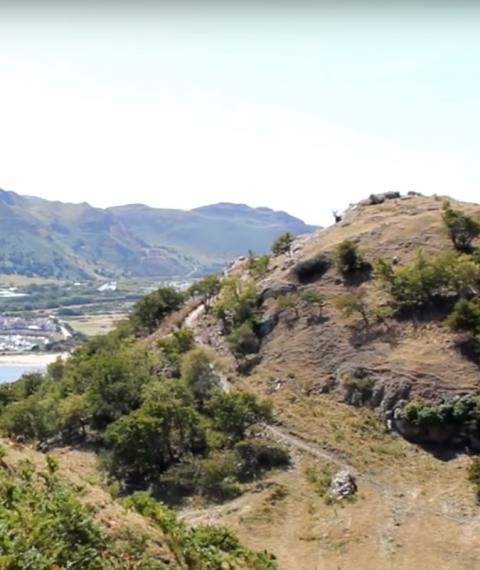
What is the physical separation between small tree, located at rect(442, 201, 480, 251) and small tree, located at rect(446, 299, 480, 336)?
12606 millimetres

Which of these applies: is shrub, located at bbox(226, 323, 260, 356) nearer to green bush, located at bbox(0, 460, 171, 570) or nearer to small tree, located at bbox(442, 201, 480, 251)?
small tree, located at bbox(442, 201, 480, 251)

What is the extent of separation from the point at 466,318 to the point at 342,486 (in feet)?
66.7

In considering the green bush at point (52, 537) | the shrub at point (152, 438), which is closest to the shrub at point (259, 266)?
the shrub at point (152, 438)

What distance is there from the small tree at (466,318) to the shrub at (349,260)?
46.2 ft

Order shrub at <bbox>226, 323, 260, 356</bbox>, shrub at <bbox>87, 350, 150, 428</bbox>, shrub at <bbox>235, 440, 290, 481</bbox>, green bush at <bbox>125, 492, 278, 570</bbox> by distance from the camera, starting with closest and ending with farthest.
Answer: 1. green bush at <bbox>125, 492, 278, 570</bbox>
2. shrub at <bbox>235, 440, 290, 481</bbox>
3. shrub at <bbox>87, 350, 150, 428</bbox>
4. shrub at <bbox>226, 323, 260, 356</bbox>

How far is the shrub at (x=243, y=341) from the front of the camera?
66.8 m

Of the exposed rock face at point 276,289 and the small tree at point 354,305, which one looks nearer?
the small tree at point 354,305

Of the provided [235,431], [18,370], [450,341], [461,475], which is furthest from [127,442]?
[18,370]

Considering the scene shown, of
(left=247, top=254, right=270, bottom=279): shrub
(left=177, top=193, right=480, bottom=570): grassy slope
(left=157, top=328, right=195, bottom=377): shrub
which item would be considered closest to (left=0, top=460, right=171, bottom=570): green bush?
(left=177, top=193, right=480, bottom=570): grassy slope

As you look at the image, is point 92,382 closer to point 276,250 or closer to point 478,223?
point 276,250

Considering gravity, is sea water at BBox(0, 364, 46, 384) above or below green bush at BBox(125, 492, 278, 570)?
below

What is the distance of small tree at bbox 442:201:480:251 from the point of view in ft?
226

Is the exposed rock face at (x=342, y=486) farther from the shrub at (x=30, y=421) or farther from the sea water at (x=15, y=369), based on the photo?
the sea water at (x=15, y=369)

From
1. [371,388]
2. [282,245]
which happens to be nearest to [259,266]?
[282,245]
